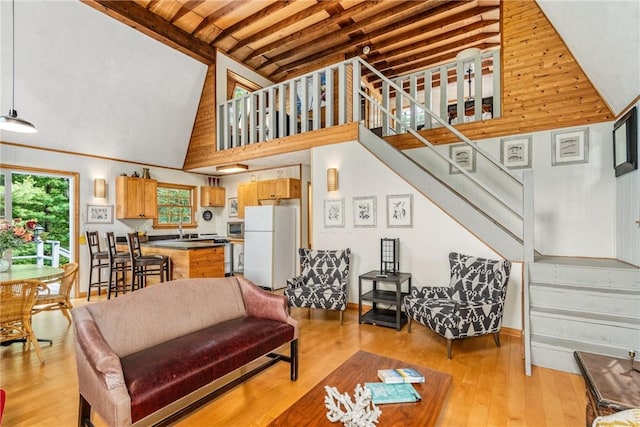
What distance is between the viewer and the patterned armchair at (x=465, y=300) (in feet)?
9.79

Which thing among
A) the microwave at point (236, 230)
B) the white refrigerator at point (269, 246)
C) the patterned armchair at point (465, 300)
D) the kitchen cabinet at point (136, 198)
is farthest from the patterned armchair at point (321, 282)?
the kitchen cabinet at point (136, 198)

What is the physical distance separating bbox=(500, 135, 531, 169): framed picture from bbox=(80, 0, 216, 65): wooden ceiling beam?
576cm

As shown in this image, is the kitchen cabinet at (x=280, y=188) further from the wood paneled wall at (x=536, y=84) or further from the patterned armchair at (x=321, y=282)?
the wood paneled wall at (x=536, y=84)

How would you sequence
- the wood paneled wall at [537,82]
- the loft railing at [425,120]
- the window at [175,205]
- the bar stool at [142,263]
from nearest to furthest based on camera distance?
the wood paneled wall at [537,82] → the loft railing at [425,120] → the bar stool at [142,263] → the window at [175,205]

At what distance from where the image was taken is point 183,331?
2346 millimetres

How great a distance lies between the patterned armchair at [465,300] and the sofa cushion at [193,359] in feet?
5.00

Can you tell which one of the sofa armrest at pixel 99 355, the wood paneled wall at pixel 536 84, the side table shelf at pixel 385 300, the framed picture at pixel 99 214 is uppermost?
the wood paneled wall at pixel 536 84

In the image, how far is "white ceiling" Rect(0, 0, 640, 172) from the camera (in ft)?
9.58

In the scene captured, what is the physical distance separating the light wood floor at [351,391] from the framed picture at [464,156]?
2.48 metres

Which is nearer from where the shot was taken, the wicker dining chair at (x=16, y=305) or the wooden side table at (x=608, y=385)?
the wooden side table at (x=608, y=385)

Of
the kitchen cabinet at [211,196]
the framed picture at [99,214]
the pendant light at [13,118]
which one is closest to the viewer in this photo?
the pendant light at [13,118]

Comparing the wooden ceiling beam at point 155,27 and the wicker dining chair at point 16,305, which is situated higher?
the wooden ceiling beam at point 155,27

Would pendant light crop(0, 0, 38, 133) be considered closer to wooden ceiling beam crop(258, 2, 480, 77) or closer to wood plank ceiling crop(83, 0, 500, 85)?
wood plank ceiling crop(83, 0, 500, 85)

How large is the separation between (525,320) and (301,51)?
6559mm
